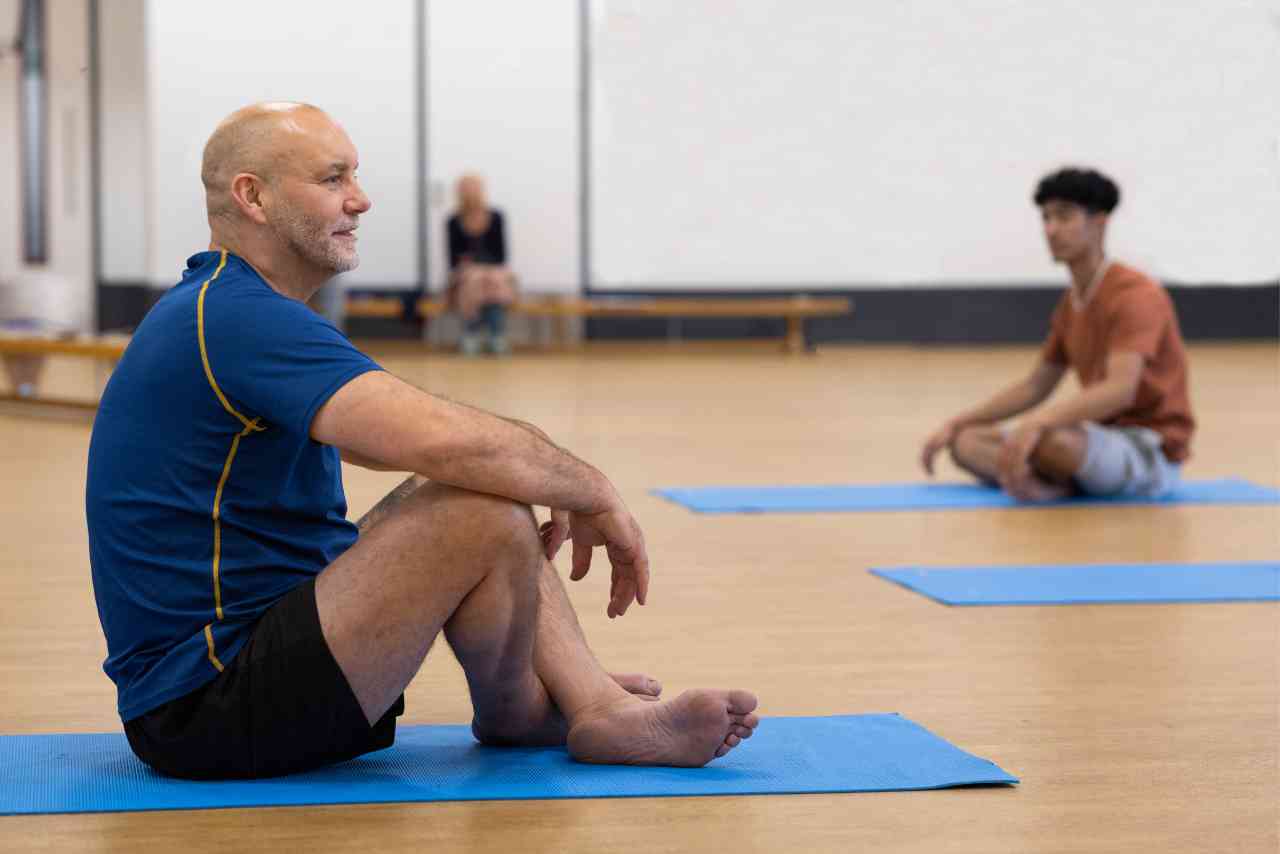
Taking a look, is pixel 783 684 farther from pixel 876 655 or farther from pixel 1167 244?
pixel 1167 244

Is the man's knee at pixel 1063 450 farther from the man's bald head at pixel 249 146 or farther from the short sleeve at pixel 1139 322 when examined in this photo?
the man's bald head at pixel 249 146

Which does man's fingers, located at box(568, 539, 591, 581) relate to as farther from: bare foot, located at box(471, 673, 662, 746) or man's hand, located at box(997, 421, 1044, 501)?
man's hand, located at box(997, 421, 1044, 501)

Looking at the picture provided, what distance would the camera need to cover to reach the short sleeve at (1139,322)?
451 cm

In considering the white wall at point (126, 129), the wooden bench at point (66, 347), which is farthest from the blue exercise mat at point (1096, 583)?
the white wall at point (126, 129)

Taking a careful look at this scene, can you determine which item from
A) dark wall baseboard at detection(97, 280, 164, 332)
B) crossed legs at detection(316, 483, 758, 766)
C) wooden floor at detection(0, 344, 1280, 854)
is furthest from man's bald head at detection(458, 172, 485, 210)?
crossed legs at detection(316, 483, 758, 766)

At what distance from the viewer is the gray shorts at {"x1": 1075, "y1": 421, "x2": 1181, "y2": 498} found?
4641 millimetres

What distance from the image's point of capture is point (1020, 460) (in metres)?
4.48

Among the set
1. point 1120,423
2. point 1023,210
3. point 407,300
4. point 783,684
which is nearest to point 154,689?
point 783,684

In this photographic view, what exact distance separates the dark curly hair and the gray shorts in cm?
55

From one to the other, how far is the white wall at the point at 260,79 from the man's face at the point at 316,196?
9.37 m

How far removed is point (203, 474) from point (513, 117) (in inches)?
390

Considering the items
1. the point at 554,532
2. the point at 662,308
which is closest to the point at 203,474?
the point at 554,532

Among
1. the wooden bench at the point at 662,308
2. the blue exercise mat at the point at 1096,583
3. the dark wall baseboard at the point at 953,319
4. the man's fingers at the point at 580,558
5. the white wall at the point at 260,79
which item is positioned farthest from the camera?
the dark wall baseboard at the point at 953,319

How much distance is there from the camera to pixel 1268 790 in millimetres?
2023
